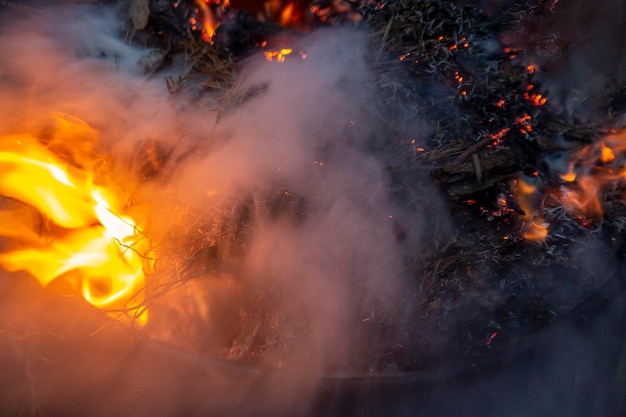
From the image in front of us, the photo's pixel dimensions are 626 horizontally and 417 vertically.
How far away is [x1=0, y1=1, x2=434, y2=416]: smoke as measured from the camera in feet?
7.81

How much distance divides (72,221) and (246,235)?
1.03 m

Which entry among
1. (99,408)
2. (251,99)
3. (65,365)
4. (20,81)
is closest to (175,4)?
(251,99)

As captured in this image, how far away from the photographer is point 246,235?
7.84 ft

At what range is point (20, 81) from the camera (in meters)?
2.52

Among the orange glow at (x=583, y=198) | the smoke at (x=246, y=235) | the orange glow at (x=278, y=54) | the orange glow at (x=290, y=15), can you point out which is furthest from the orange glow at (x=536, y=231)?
the orange glow at (x=290, y=15)

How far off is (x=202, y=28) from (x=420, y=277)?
75.9 inches

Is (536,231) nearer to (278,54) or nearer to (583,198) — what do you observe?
(583,198)

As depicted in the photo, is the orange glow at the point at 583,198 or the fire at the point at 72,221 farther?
the orange glow at the point at 583,198

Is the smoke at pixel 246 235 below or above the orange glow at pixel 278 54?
below

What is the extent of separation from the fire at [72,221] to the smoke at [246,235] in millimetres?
96

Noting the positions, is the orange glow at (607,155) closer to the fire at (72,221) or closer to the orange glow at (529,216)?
the orange glow at (529,216)

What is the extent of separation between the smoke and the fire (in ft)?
0.32

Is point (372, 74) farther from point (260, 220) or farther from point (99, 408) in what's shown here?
point (99, 408)

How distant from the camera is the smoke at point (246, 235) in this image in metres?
2.38
